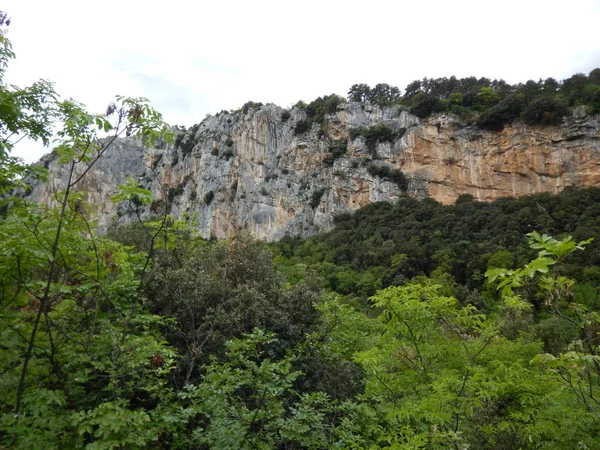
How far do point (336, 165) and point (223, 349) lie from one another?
4688 centimetres

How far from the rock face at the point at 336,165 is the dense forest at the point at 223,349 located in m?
39.0

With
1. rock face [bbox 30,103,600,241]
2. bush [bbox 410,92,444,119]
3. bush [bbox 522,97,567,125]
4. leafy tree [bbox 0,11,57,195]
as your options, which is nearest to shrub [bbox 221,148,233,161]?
rock face [bbox 30,103,600,241]

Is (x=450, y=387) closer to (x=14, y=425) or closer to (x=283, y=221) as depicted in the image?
(x=14, y=425)

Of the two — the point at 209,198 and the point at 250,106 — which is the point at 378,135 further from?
the point at 209,198

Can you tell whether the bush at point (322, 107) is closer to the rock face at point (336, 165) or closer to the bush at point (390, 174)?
the rock face at point (336, 165)

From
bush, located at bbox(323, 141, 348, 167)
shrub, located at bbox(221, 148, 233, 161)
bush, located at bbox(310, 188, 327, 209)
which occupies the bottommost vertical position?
bush, located at bbox(310, 188, 327, 209)

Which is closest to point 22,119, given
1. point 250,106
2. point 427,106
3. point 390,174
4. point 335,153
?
point 390,174

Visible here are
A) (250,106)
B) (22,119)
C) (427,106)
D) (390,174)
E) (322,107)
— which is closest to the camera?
(22,119)

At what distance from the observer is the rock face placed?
44031mm

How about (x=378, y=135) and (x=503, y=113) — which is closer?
(x=503, y=113)

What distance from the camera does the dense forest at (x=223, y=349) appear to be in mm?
2688

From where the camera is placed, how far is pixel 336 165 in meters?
52.1

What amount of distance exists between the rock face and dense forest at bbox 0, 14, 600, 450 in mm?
39033

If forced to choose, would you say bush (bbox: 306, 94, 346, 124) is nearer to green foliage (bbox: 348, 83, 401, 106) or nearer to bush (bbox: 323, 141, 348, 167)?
bush (bbox: 323, 141, 348, 167)
